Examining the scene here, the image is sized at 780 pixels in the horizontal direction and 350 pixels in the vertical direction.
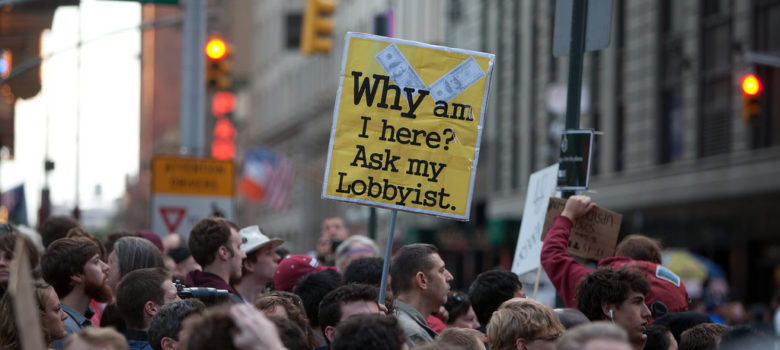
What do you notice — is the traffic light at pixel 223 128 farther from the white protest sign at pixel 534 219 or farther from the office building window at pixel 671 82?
the white protest sign at pixel 534 219

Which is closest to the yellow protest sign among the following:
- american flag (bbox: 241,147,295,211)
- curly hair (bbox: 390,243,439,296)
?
curly hair (bbox: 390,243,439,296)

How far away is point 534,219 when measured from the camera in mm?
9219

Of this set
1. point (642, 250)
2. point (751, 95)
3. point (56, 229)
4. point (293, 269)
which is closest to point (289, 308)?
point (293, 269)

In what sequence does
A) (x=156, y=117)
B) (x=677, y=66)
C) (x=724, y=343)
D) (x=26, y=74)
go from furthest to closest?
(x=156, y=117), (x=677, y=66), (x=26, y=74), (x=724, y=343)

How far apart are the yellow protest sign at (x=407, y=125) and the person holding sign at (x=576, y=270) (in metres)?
0.71

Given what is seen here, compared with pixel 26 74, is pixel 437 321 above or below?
below

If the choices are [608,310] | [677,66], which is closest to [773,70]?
[677,66]

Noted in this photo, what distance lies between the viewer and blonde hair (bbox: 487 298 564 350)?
6.36 metres

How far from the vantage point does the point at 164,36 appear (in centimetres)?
15912

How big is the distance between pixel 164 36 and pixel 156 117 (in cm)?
1038

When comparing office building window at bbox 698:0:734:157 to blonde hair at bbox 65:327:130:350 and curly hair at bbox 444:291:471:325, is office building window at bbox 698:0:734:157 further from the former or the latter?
blonde hair at bbox 65:327:130:350

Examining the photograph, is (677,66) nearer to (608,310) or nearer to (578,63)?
(578,63)

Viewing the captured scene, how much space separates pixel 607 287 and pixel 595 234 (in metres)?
1.45

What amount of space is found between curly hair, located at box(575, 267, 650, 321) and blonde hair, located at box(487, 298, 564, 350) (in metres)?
0.62
